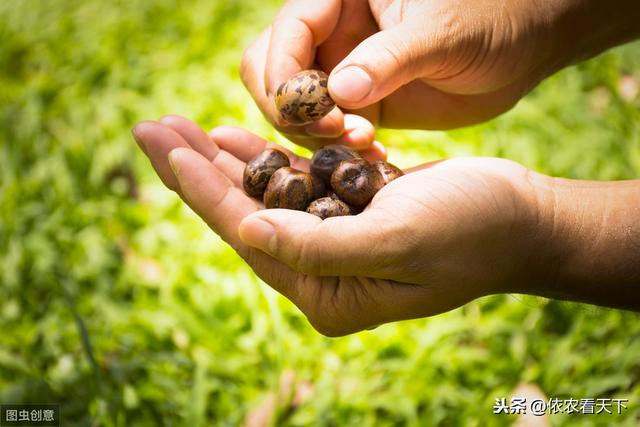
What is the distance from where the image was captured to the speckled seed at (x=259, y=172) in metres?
2.15

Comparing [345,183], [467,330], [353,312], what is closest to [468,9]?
[345,183]

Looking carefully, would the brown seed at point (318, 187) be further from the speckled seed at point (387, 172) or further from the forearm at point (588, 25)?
the forearm at point (588, 25)

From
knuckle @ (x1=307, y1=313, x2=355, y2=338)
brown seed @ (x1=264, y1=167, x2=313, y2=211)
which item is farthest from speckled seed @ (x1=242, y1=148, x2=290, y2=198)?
knuckle @ (x1=307, y1=313, x2=355, y2=338)

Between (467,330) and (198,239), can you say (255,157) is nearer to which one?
(198,239)

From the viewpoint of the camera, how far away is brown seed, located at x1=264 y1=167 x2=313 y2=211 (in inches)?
80.8

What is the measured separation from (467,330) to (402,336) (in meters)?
0.31

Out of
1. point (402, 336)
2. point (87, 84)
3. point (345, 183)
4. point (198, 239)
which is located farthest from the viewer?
point (87, 84)

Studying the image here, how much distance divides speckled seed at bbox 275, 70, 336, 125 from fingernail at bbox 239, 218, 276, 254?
594 mm

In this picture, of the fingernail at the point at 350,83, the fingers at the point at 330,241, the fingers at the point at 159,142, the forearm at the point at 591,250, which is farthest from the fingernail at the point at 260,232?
the forearm at the point at 591,250

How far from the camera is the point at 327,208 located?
79.1 inches

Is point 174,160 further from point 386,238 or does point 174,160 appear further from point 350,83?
point 386,238

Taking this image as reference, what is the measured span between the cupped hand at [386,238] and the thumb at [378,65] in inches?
12.4

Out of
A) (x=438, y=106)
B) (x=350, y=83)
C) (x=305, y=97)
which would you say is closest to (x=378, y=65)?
(x=350, y=83)

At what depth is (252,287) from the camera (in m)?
2.91
